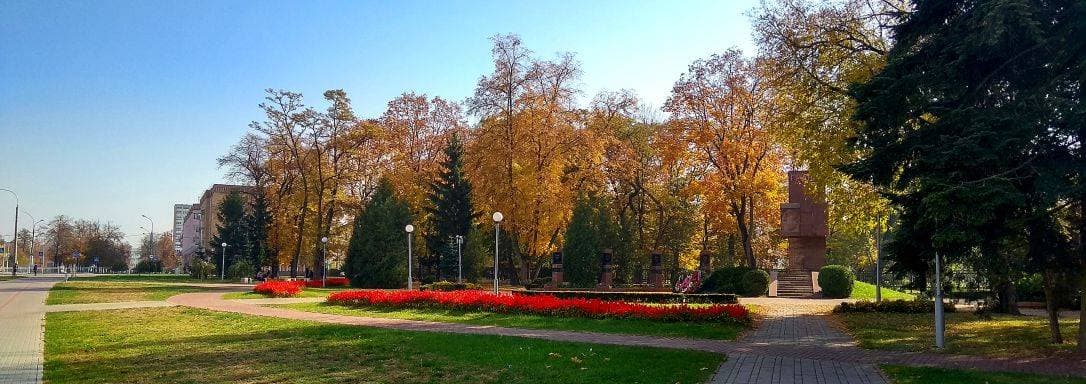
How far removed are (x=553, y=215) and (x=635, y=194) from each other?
989 cm

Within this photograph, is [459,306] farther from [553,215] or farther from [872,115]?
[553,215]

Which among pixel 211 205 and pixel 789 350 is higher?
pixel 211 205

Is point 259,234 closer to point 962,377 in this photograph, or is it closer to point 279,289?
point 279,289

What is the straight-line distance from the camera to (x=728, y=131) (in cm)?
3325

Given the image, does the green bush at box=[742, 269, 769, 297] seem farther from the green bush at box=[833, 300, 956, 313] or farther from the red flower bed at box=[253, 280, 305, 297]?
the red flower bed at box=[253, 280, 305, 297]

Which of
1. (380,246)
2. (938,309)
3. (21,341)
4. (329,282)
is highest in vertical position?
(380,246)

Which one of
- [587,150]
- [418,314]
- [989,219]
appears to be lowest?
[418,314]

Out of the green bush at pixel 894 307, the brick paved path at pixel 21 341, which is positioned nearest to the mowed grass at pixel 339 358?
the brick paved path at pixel 21 341

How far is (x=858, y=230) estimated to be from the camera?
22.3 meters

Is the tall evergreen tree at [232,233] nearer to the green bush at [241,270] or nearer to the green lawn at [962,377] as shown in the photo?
the green bush at [241,270]

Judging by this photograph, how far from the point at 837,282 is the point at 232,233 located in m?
49.7

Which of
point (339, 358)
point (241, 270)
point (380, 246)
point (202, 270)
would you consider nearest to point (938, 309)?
point (339, 358)

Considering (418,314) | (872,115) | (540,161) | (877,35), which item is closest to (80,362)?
(418,314)

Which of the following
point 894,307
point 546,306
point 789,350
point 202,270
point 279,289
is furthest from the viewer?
point 202,270
